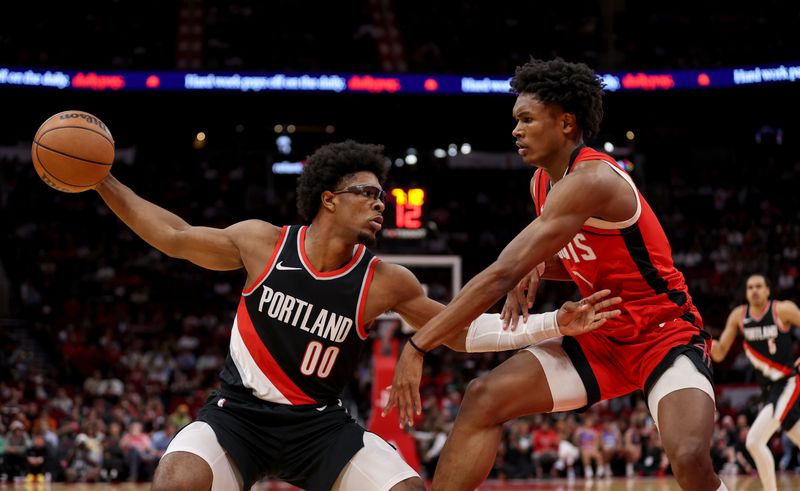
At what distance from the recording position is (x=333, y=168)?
4961 mm

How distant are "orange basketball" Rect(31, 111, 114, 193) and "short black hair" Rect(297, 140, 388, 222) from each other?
101cm

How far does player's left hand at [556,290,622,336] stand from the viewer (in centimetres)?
442

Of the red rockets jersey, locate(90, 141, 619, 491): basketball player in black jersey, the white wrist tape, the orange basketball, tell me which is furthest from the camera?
the orange basketball

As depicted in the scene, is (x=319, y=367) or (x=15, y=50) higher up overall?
(x=15, y=50)

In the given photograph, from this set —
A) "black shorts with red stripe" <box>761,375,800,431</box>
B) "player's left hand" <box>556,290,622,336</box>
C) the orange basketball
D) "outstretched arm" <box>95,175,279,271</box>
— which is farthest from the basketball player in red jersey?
"black shorts with red stripe" <box>761,375,800,431</box>

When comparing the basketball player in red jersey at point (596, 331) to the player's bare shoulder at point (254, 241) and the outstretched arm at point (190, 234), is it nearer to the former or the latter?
the player's bare shoulder at point (254, 241)

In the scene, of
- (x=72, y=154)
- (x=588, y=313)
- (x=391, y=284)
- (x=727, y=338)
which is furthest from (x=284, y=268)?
(x=727, y=338)

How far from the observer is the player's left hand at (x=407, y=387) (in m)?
4.04

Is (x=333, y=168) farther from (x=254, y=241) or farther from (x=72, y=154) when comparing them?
(x=72, y=154)

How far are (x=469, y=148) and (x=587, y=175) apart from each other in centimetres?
2007

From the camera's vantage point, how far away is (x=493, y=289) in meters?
4.08

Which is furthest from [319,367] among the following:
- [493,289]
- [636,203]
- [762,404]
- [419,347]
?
[762,404]

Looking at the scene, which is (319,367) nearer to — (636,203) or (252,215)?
(636,203)

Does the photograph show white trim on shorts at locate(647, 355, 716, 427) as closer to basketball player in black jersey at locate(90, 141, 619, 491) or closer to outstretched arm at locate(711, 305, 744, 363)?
basketball player in black jersey at locate(90, 141, 619, 491)
